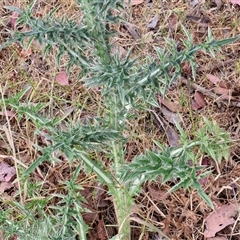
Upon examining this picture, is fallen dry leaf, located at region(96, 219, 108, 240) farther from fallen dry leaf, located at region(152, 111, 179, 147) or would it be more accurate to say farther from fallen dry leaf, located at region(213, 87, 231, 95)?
fallen dry leaf, located at region(213, 87, 231, 95)

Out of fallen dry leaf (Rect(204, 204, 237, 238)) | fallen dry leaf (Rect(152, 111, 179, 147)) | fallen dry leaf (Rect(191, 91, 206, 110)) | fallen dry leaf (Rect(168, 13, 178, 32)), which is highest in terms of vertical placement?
fallen dry leaf (Rect(168, 13, 178, 32))

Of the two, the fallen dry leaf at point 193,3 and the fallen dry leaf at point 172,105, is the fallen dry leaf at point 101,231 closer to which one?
the fallen dry leaf at point 172,105

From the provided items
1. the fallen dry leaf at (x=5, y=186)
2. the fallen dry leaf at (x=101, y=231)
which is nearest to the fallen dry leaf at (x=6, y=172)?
the fallen dry leaf at (x=5, y=186)

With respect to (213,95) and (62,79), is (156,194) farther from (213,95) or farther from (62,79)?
(62,79)

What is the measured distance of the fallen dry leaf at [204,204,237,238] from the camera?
2049 millimetres

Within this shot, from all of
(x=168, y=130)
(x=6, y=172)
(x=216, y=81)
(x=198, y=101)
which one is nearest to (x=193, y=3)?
(x=216, y=81)

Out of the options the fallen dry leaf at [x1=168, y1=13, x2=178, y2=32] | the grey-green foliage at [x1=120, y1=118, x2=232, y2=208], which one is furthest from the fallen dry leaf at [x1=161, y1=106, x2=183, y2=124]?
the grey-green foliage at [x1=120, y1=118, x2=232, y2=208]

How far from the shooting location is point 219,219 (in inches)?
81.7

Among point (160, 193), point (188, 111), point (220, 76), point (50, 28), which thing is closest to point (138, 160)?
point (50, 28)

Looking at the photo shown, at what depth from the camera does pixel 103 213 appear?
6.97 feet

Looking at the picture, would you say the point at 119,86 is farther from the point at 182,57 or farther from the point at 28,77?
the point at 28,77

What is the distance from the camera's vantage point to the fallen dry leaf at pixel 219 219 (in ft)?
6.72

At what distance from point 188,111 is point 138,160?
35.4 inches

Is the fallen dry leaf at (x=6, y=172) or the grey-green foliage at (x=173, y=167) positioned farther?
the fallen dry leaf at (x=6, y=172)
